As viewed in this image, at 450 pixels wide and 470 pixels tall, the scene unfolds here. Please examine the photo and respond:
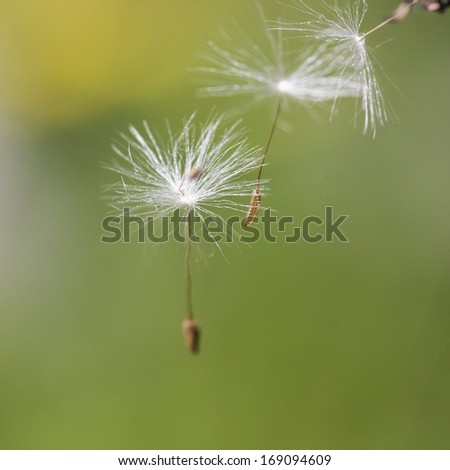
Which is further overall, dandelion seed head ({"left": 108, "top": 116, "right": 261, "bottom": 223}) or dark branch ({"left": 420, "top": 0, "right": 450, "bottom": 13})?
dandelion seed head ({"left": 108, "top": 116, "right": 261, "bottom": 223})

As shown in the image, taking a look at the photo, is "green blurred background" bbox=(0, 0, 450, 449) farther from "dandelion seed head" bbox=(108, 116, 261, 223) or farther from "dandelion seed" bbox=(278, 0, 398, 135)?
"dandelion seed" bbox=(278, 0, 398, 135)

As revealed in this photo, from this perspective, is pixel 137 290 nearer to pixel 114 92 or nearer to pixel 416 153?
pixel 114 92

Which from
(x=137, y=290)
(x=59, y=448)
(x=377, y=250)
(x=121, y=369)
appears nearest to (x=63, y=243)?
(x=137, y=290)

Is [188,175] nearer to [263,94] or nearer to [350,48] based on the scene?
[263,94]

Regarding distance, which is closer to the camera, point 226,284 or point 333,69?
point 333,69

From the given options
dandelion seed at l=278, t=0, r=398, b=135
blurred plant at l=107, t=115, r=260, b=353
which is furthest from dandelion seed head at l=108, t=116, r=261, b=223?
dandelion seed at l=278, t=0, r=398, b=135

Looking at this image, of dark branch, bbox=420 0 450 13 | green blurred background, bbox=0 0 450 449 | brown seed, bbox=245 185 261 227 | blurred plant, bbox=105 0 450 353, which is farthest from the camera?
green blurred background, bbox=0 0 450 449

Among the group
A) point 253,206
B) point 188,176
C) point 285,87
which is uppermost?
point 285,87

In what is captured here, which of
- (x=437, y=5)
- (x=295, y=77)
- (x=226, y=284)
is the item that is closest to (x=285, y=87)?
(x=295, y=77)

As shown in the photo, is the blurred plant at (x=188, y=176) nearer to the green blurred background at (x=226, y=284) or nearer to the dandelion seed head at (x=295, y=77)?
the dandelion seed head at (x=295, y=77)
